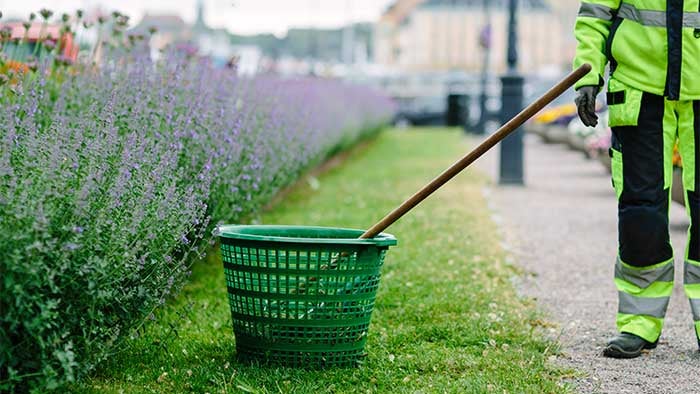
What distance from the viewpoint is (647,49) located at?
486 cm

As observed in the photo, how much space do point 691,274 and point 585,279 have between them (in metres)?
2.14

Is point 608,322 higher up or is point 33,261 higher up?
point 33,261

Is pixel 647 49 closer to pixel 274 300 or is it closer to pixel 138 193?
pixel 274 300

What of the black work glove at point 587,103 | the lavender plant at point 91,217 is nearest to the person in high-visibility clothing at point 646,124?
the black work glove at point 587,103

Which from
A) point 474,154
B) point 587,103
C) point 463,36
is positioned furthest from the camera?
point 463,36

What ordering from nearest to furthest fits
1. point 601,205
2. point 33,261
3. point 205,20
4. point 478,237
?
point 33,261 → point 478,237 → point 601,205 → point 205,20

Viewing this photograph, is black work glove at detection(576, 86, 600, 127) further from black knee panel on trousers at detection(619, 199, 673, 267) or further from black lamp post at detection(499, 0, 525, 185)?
black lamp post at detection(499, 0, 525, 185)

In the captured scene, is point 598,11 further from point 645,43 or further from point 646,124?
point 646,124

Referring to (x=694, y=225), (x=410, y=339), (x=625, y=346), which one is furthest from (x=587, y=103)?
(x=410, y=339)

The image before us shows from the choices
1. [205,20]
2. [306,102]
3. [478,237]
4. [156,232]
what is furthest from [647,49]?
[205,20]

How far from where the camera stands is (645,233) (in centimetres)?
487

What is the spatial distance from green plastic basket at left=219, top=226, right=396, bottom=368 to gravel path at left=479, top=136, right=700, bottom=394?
92 centimetres

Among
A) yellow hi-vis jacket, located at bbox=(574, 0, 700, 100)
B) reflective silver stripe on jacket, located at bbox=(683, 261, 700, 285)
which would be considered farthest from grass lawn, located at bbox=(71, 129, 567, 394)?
yellow hi-vis jacket, located at bbox=(574, 0, 700, 100)

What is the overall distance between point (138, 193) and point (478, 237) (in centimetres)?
504
